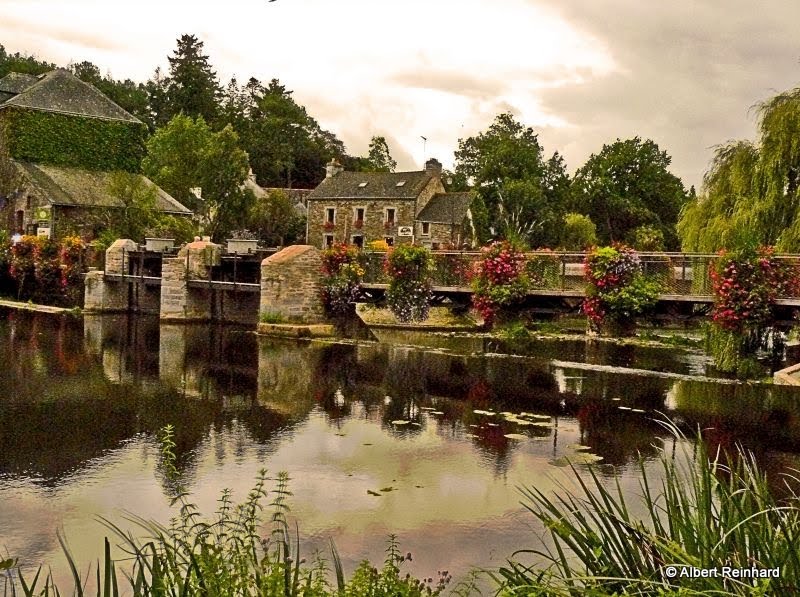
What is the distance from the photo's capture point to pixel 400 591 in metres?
4.82

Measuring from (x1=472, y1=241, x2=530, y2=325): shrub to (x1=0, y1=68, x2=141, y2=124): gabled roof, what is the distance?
29.5 meters

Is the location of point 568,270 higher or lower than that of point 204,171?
lower

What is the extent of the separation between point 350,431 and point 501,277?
35.2 feet

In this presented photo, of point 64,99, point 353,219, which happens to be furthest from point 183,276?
point 353,219

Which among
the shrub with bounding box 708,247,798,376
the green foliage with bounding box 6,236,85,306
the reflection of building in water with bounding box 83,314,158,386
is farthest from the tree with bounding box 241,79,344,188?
the shrub with bounding box 708,247,798,376

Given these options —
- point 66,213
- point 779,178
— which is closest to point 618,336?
point 779,178

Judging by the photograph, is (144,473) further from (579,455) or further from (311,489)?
(579,455)

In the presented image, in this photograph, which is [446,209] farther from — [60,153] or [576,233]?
[60,153]

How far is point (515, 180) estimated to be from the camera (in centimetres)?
5903

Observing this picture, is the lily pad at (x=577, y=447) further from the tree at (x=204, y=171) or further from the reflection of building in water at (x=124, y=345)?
the tree at (x=204, y=171)

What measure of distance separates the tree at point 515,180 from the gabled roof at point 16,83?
27478 mm

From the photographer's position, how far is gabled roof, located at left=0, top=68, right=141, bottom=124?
138ft

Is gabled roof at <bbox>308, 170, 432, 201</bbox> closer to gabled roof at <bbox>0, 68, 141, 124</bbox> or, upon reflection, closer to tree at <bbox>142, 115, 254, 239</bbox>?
tree at <bbox>142, 115, 254, 239</bbox>

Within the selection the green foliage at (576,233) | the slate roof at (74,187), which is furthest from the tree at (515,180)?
the slate roof at (74,187)
